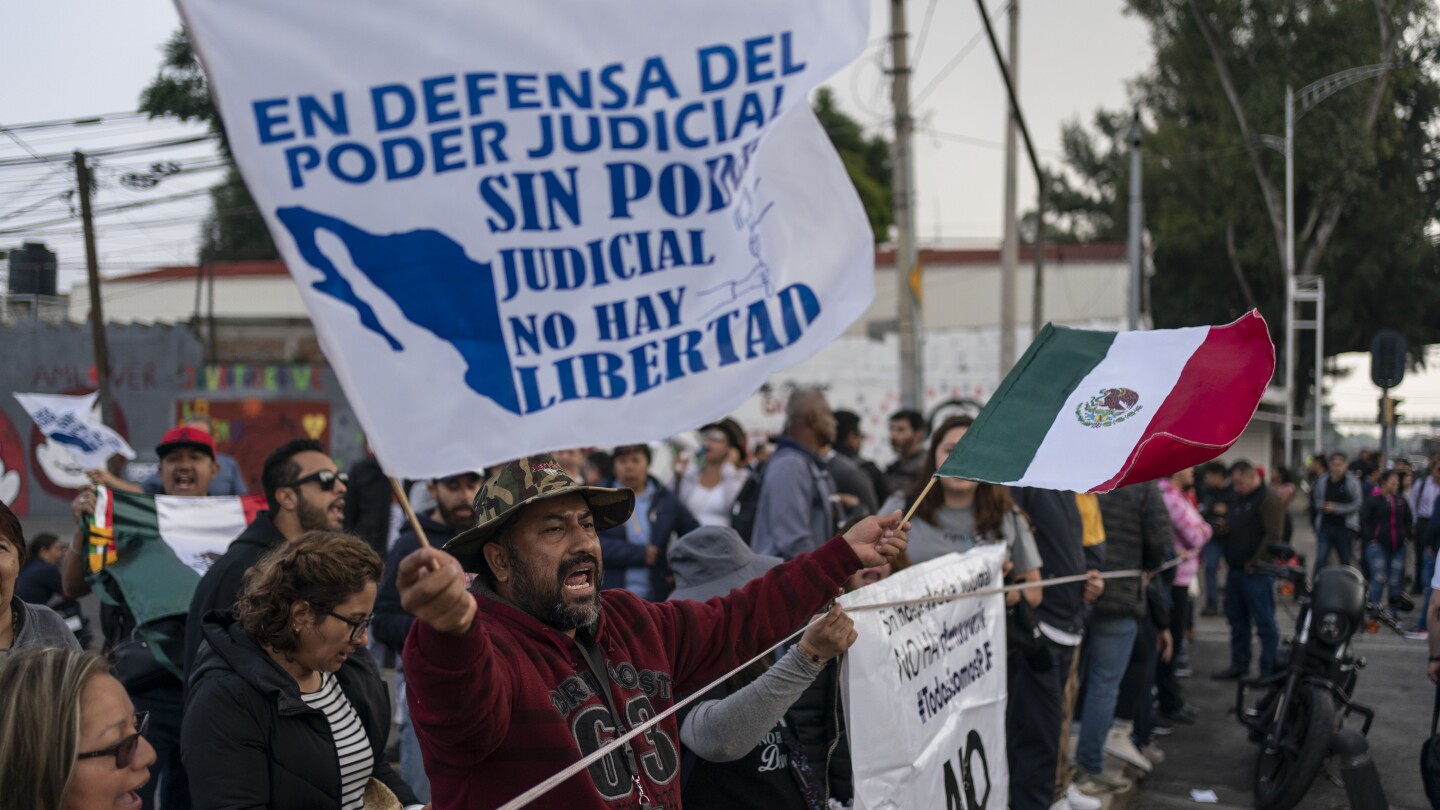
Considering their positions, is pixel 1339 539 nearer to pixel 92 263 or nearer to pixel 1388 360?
pixel 1388 360

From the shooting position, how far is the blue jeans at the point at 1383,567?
1560 centimetres

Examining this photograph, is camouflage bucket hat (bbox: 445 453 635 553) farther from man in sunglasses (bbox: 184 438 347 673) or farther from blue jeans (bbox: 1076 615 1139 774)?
blue jeans (bbox: 1076 615 1139 774)

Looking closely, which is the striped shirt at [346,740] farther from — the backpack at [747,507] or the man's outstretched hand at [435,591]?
the backpack at [747,507]

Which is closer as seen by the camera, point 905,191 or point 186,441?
point 186,441

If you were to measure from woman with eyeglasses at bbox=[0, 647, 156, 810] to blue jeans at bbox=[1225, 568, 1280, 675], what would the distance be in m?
9.28

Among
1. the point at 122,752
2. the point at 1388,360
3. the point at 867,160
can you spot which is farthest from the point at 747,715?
the point at 867,160

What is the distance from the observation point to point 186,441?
5875 millimetres

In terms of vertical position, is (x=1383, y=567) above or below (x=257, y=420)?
below

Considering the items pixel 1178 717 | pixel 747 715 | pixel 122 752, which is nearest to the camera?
pixel 122 752

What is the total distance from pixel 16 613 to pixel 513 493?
167 cm

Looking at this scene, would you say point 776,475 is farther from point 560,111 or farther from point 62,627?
point 560,111

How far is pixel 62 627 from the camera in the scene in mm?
3596

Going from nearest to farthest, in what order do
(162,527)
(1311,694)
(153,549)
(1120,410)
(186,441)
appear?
(1120,410), (153,549), (162,527), (186,441), (1311,694)

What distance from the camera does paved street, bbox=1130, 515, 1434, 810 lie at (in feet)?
23.6
